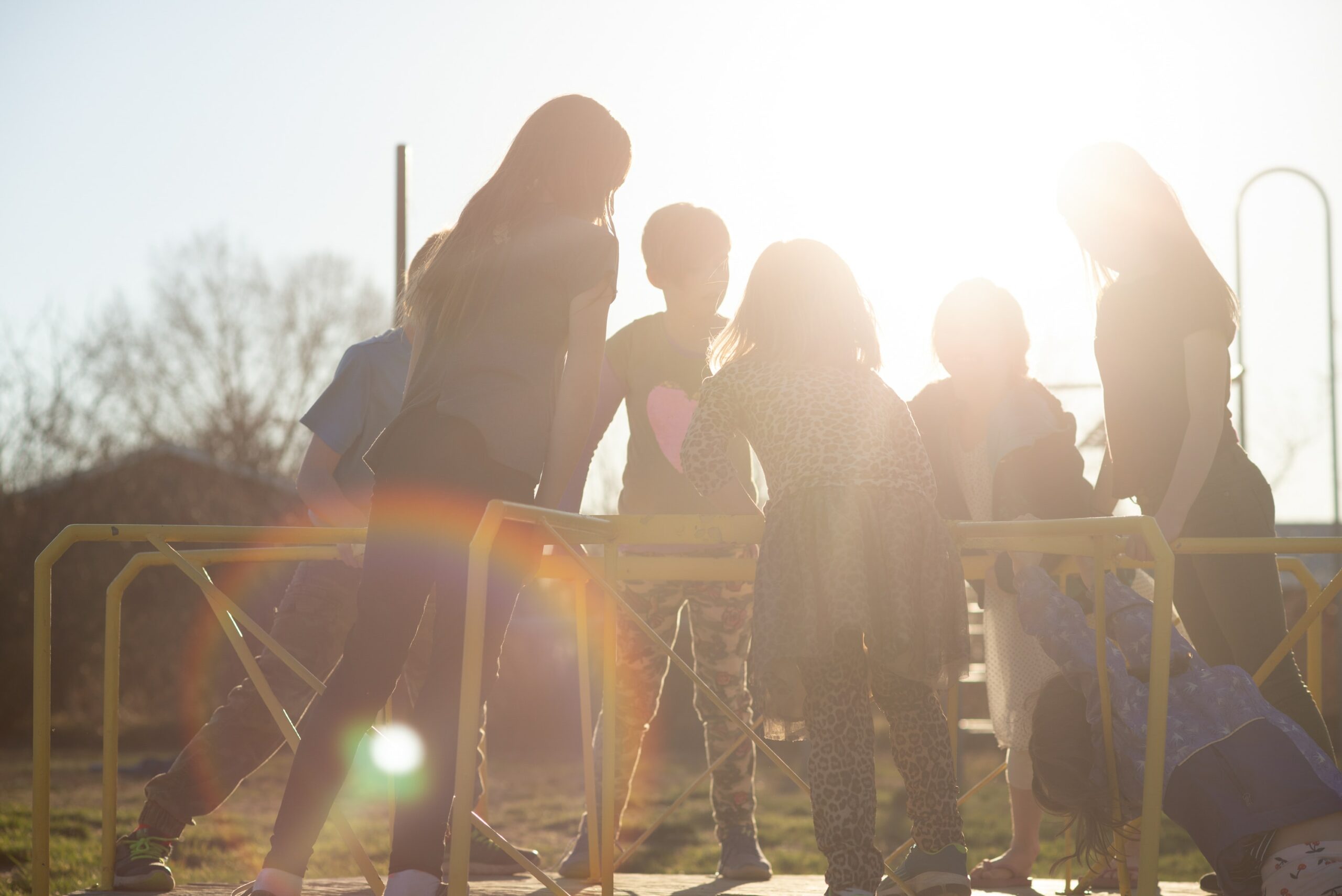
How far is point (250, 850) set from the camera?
7.97 meters

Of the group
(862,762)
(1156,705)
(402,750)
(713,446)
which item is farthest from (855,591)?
(402,750)

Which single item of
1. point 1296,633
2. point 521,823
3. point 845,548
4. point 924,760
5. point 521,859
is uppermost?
point 845,548

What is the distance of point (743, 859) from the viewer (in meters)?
A: 4.16

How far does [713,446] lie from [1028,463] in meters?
1.42

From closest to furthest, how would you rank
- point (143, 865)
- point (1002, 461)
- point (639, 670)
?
point (143, 865) < point (1002, 461) < point (639, 670)

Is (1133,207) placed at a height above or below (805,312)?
above

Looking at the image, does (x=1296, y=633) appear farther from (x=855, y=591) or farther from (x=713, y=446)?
(x=713, y=446)

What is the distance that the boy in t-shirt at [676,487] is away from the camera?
431 cm

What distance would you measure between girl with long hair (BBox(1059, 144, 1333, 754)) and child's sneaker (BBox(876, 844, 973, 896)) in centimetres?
82

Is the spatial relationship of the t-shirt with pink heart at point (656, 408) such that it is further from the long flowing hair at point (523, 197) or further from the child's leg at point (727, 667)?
the long flowing hair at point (523, 197)

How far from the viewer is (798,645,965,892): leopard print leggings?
2.77 meters

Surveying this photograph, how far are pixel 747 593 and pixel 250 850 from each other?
4.95 meters

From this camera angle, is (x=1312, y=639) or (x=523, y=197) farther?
(x=1312, y=639)

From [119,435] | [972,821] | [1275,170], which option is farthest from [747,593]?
[119,435]
